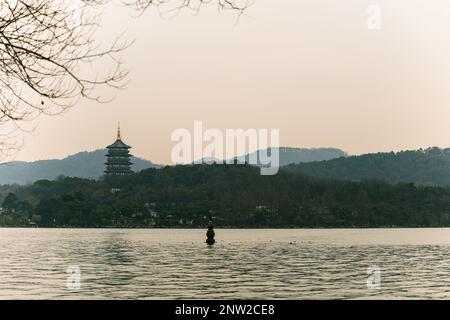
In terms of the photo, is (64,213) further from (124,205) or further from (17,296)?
(17,296)

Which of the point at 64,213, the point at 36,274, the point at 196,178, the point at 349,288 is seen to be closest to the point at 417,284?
the point at 349,288

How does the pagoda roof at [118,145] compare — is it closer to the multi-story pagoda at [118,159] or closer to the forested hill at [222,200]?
the multi-story pagoda at [118,159]

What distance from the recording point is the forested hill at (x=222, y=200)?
128375mm

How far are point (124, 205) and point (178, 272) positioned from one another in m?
93.3

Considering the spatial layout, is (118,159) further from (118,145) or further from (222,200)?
(222,200)

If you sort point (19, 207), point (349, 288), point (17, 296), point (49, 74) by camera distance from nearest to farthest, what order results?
point (49, 74) < point (17, 296) < point (349, 288) < point (19, 207)

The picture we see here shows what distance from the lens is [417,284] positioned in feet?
97.8

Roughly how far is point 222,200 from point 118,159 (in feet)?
108

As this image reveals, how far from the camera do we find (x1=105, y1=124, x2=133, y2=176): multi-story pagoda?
150m

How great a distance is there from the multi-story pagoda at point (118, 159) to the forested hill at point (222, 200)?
11995mm

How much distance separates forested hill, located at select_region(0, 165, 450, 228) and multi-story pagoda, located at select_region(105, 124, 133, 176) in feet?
39.4

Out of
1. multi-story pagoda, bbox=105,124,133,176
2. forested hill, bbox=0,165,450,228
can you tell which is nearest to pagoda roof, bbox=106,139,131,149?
multi-story pagoda, bbox=105,124,133,176

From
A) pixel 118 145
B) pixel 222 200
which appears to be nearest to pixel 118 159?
pixel 118 145

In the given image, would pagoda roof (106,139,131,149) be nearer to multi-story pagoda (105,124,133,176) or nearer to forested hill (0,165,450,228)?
multi-story pagoda (105,124,133,176)
